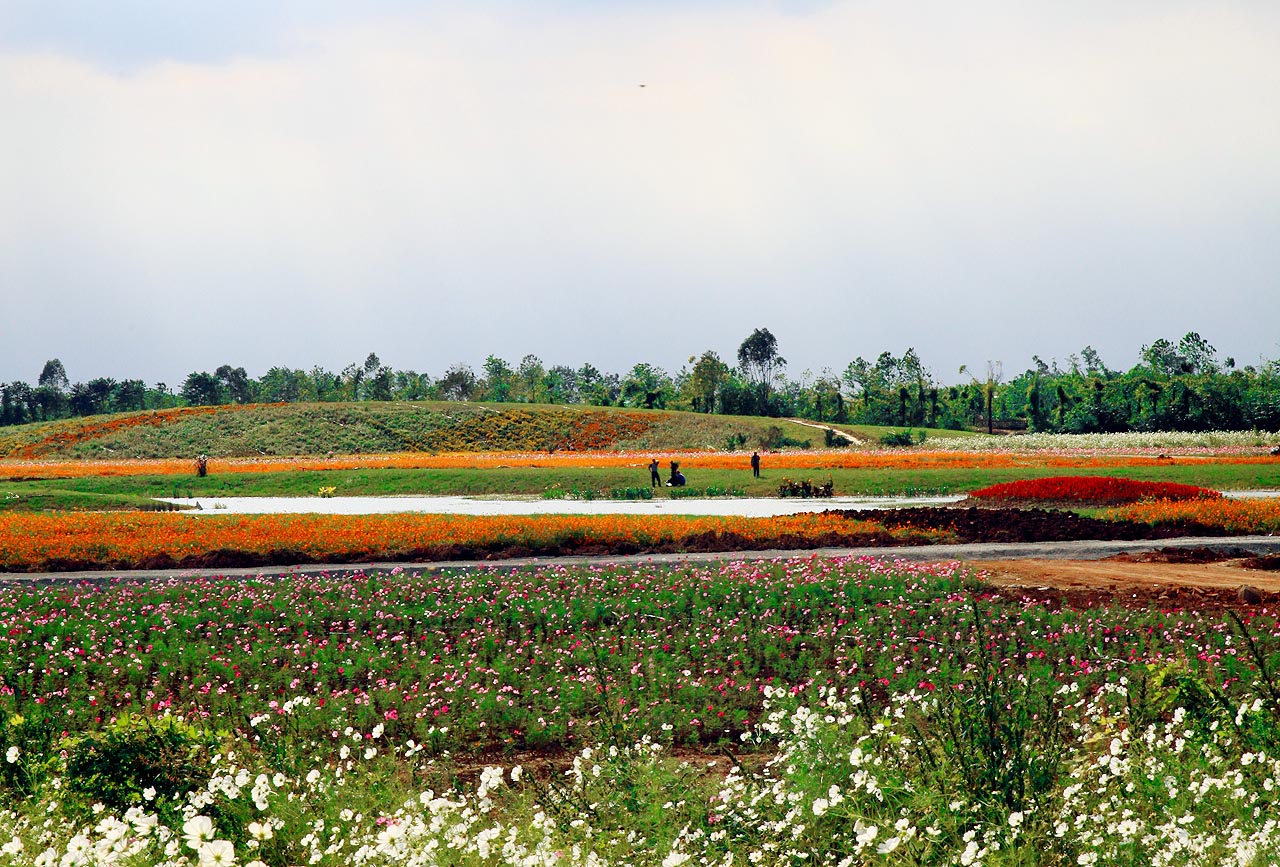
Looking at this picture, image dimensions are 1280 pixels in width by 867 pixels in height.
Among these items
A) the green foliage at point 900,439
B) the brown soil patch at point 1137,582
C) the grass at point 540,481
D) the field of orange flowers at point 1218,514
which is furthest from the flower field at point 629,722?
the green foliage at point 900,439

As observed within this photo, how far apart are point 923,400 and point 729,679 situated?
91494 mm

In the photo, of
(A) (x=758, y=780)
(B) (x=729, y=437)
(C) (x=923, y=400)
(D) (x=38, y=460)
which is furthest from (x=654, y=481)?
(C) (x=923, y=400)

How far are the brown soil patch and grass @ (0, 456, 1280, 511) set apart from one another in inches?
618

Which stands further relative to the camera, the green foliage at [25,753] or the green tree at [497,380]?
the green tree at [497,380]

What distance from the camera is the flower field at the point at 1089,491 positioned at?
2302 cm

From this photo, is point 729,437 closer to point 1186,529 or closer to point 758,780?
point 1186,529

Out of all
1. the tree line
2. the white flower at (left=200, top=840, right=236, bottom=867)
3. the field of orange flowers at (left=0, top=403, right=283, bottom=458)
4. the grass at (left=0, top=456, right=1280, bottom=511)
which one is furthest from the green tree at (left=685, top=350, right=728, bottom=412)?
the white flower at (left=200, top=840, right=236, bottom=867)

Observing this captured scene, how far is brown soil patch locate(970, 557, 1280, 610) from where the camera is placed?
11227 mm

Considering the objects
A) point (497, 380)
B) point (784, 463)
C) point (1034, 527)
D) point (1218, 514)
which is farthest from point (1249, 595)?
point (497, 380)

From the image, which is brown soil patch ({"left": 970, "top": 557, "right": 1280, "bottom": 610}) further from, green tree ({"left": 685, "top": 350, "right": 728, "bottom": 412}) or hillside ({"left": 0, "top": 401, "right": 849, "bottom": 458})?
green tree ({"left": 685, "top": 350, "right": 728, "bottom": 412})

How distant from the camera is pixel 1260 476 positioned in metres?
30.0

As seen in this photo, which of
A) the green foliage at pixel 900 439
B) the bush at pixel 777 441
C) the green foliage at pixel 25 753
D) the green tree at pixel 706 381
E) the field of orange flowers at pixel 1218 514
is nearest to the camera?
the green foliage at pixel 25 753

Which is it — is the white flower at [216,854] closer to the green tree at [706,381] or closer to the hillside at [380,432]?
the hillside at [380,432]

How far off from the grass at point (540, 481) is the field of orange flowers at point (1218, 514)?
11.0 m
